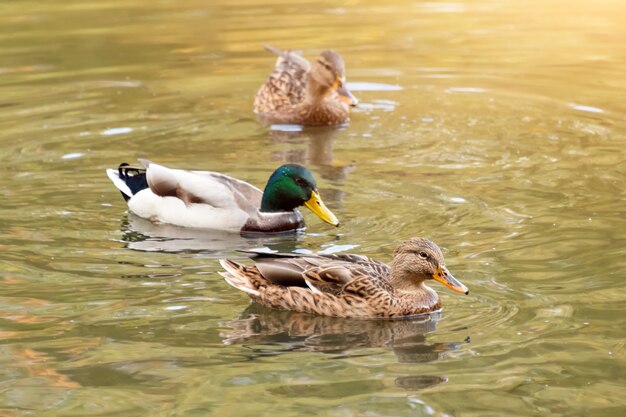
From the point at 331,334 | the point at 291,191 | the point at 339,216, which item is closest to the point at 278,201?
the point at 291,191

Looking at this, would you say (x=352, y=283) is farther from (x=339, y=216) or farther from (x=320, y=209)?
(x=339, y=216)

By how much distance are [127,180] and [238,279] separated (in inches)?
113

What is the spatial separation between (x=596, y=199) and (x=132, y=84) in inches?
296

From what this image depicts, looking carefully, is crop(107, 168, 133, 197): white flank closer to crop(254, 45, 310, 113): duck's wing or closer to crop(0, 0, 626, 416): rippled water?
crop(0, 0, 626, 416): rippled water

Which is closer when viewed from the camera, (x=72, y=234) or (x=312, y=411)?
(x=312, y=411)

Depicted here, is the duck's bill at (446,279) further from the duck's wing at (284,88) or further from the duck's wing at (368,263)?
the duck's wing at (284,88)

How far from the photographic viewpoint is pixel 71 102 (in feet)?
51.6

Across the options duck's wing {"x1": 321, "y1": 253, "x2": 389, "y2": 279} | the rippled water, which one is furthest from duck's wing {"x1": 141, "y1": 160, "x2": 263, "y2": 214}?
duck's wing {"x1": 321, "y1": 253, "x2": 389, "y2": 279}

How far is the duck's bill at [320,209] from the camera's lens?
10.6m

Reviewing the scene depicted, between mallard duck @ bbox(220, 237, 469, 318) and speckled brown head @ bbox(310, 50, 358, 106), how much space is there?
253 inches

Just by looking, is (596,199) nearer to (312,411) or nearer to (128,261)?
(128,261)

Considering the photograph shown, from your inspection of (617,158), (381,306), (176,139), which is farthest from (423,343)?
(176,139)

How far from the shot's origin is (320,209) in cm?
1072

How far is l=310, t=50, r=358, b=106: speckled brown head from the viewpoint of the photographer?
49.6 ft
